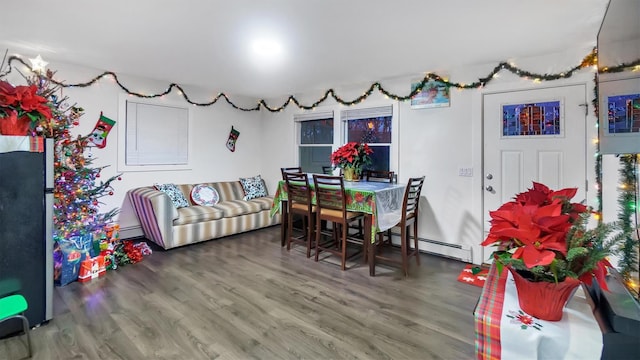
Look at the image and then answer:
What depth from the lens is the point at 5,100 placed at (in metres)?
2.05

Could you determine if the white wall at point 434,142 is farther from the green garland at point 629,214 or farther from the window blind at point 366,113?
the green garland at point 629,214

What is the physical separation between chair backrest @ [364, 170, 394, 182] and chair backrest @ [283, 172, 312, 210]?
1.03 m

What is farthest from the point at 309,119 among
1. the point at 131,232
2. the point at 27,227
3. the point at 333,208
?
the point at 27,227

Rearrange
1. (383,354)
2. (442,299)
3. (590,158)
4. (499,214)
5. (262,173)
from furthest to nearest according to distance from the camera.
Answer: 1. (262,173)
2. (590,158)
3. (442,299)
4. (383,354)
5. (499,214)

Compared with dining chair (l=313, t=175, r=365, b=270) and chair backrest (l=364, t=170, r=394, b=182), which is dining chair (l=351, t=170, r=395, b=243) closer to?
chair backrest (l=364, t=170, r=394, b=182)

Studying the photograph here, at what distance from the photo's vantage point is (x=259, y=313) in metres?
2.46

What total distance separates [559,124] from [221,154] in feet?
15.5

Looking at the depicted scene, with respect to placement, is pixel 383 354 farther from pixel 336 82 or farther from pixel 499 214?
pixel 336 82

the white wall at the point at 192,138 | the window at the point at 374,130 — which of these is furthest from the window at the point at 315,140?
the white wall at the point at 192,138

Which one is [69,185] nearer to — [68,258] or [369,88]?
[68,258]

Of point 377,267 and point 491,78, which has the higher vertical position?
point 491,78

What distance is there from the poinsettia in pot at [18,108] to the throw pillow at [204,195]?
2.68 m

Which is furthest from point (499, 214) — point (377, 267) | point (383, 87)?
point (383, 87)

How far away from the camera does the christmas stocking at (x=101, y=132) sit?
4078 millimetres
